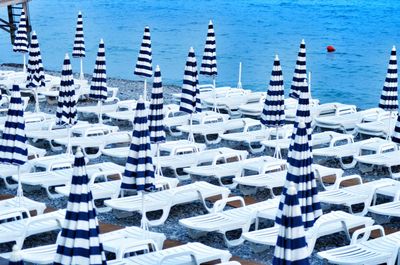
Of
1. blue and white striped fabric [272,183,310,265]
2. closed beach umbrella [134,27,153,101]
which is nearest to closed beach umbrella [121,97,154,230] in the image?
blue and white striped fabric [272,183,310,265]

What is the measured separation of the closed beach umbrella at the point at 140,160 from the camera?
848cm

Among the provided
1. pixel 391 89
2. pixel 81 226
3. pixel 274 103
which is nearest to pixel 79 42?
pixel 274 103

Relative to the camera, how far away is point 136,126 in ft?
28.0

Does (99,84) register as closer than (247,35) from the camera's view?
Yes

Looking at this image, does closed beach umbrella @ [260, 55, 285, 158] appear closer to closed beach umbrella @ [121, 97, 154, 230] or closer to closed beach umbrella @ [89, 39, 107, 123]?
closed beach umbrella @ [89, 39, 107, 123]

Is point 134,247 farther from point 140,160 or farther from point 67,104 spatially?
point 67,104

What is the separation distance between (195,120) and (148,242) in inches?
277

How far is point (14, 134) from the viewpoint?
9.03 metres

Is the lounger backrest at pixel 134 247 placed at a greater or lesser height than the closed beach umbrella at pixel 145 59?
lesser

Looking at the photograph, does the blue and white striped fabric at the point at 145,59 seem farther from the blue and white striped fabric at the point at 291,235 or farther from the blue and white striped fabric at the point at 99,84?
the blue and white striped fabric at the point at 291,235

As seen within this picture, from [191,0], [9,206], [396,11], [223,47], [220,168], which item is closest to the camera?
[9,206]

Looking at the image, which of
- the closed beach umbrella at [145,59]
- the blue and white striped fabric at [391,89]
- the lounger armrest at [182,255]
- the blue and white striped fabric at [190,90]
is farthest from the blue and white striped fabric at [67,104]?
the blue and white striped fabric at [391,89]

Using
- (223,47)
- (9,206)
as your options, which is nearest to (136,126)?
(9,206)

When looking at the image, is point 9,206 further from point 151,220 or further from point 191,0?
point 191,0
